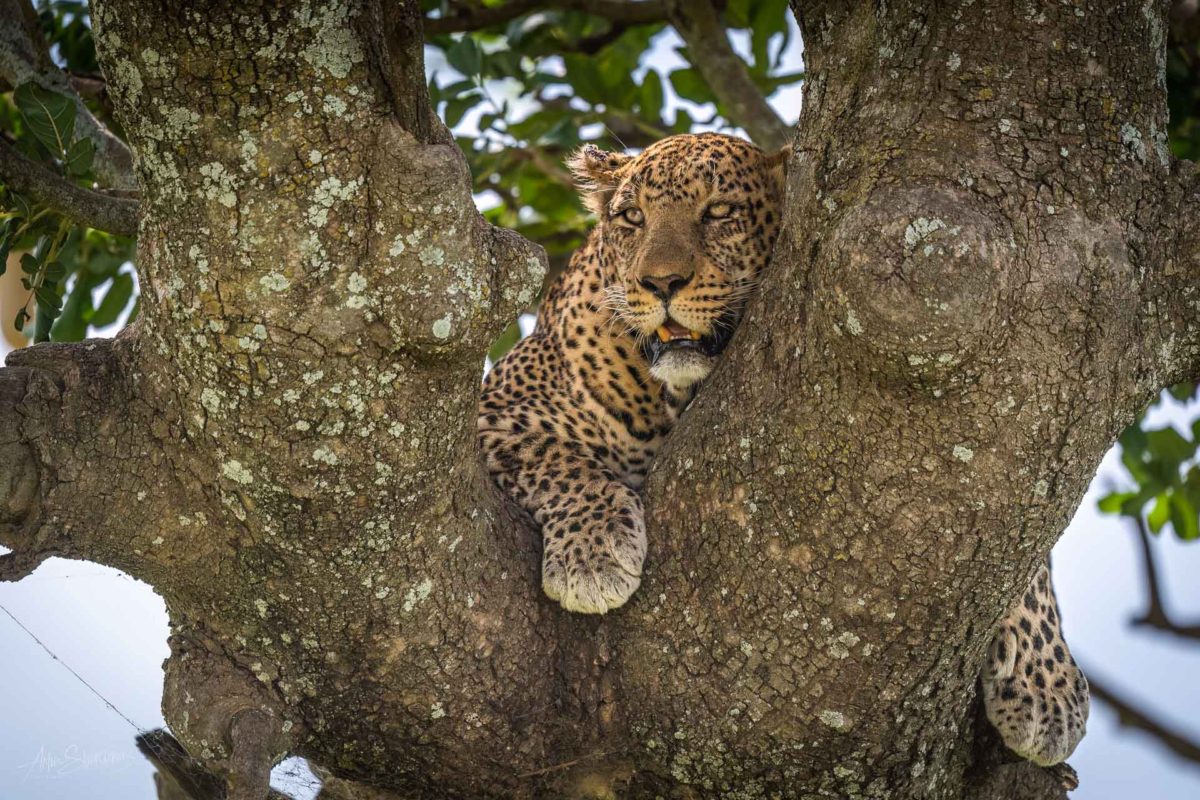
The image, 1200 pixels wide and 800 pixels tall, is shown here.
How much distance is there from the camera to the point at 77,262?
612 cm

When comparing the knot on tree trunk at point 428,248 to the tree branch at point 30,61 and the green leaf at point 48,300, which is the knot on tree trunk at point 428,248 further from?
the tree branch at point 30,61

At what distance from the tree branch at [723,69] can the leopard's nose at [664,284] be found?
5.52 ft

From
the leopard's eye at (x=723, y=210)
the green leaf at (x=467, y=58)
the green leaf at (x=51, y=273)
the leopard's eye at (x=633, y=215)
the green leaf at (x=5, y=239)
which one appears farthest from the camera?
the green leaf at (x=467, y=58)

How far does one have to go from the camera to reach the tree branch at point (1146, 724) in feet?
25.0

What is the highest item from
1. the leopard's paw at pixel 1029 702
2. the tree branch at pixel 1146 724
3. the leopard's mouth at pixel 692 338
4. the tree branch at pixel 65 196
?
the tree branch at pixel 65 196

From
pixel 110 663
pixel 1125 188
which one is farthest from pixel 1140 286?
pixel 110 663

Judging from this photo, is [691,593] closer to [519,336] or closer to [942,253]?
[942,253]

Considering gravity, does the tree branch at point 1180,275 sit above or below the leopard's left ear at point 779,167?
below

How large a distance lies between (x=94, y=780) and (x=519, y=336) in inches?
161

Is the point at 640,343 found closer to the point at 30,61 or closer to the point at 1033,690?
the point at 1033,690

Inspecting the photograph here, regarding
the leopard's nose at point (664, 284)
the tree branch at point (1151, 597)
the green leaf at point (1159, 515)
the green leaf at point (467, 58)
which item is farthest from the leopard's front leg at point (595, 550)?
the tree branch at point (1151, 597)

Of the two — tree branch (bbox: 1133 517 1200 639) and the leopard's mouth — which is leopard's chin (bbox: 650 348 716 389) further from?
tree branch (bbox: 1133 517 1200 639)

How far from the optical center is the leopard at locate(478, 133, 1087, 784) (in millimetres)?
4617

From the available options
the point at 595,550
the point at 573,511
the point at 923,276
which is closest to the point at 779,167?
the point at 573,511
